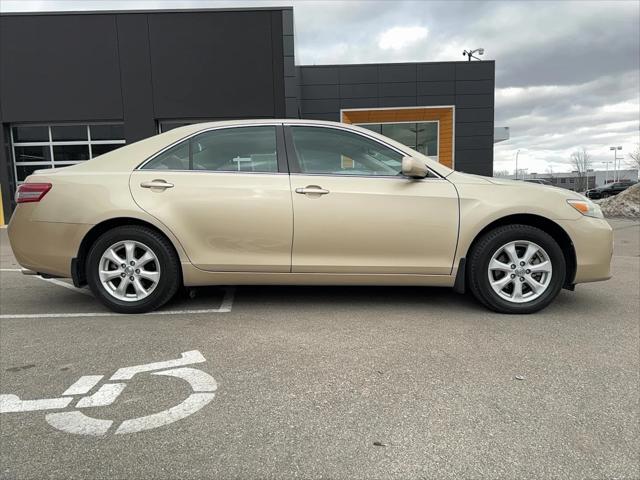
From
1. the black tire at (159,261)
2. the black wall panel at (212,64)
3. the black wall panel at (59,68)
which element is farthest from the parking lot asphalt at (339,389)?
the black wall panel at (59,68)

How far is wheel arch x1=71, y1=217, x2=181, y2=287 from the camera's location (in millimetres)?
3906

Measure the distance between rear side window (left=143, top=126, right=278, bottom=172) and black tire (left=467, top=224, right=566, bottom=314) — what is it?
1.87 meters

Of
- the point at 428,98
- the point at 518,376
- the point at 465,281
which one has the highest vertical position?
the point at 428,98

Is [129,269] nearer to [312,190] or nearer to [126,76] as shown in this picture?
[312,190]

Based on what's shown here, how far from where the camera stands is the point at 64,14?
13.0 m

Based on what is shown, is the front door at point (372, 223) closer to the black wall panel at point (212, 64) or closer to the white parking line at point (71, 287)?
the white parking line at point (71, 287)

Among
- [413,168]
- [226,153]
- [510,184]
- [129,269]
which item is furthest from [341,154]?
[129,269]

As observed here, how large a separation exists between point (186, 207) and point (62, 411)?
1907mm

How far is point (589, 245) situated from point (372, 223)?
1.84 metres

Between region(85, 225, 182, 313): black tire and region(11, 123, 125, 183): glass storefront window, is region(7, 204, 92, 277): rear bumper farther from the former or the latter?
region(11, 123, 125, 183): glass storefront window

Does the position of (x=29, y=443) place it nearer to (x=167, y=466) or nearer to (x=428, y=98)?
(x=167, y=466)

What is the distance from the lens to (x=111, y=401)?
2434 mm

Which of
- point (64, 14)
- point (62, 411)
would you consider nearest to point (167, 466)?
point (62, 411)

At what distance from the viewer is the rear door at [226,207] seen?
3844mm
